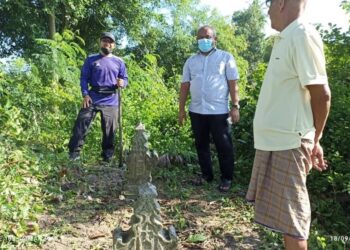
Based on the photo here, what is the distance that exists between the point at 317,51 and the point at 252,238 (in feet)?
6.35

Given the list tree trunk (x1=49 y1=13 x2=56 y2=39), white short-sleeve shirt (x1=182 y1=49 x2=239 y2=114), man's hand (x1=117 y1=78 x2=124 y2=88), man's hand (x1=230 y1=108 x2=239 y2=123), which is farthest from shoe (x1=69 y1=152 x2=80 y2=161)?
tree trunk (x1=49 y1=13 x2=56 y2=39)

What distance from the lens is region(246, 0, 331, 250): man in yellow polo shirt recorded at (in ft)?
7.05

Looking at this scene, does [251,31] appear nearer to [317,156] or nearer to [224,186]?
[224,186]

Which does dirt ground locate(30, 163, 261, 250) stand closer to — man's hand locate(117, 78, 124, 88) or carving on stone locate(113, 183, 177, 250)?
carving on stone locate(113, 183, 177, 250)

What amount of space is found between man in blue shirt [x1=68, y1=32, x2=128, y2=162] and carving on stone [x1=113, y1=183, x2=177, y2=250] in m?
2.61

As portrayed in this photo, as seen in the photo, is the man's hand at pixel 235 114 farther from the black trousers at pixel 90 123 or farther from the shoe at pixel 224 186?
the black trousers at pixel 90 123

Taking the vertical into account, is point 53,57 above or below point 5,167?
above

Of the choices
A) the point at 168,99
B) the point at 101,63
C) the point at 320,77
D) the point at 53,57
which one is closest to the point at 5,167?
the point at 101,63

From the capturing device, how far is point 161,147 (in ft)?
20.0

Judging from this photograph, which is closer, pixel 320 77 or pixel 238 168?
pixel 320 77

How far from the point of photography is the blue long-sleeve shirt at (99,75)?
208 inches

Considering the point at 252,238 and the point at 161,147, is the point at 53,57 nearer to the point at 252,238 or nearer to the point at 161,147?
the point at 161,147

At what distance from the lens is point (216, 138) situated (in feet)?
14.6

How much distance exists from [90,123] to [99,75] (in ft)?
2.11
